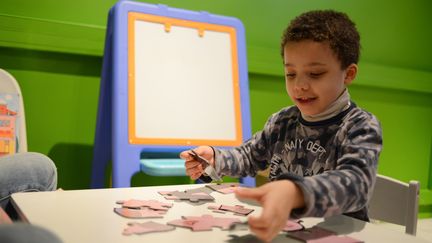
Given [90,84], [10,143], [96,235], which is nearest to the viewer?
[96,235]

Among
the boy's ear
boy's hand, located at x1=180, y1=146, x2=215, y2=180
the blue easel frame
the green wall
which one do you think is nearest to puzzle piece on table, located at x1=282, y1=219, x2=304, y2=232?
boy's hand, located at x1=180, y1=146, x2=215, y2=180

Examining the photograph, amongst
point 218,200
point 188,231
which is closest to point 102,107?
point 218,200

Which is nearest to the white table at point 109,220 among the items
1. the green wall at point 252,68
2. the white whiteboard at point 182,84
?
the white whiteboard at point 182,84

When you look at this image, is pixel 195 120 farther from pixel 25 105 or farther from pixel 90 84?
pixel 25 105

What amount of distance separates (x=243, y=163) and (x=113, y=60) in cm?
83

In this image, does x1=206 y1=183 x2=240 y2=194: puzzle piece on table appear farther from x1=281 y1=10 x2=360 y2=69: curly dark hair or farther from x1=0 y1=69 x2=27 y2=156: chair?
x1=0 y1=69 x2=27 y2=156: chair

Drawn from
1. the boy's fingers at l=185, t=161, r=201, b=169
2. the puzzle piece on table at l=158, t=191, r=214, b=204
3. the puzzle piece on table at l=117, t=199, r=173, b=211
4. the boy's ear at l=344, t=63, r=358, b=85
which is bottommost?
the puzzle piece on table at l=158, t=191, r=214, b=204

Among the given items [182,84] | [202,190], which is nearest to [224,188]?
[202,190]

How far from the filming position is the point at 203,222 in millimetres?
623

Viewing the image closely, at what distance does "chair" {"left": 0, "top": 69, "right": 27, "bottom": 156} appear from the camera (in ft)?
5.00

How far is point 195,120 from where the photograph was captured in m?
1.74

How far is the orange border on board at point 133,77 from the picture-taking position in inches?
63.5

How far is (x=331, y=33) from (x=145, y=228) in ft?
1.74

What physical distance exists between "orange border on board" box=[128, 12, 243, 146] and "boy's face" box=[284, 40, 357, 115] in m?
0.84
